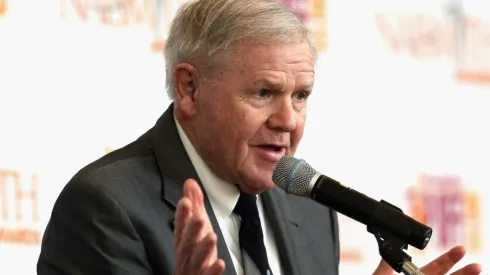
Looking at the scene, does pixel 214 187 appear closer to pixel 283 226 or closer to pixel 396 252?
pixel 283 226

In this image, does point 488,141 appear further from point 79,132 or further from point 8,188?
point 8,188

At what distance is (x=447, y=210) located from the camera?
130 inches

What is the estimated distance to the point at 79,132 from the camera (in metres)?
3.00

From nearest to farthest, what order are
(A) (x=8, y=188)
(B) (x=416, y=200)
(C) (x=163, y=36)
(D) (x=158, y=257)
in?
(D) (x=158, y=257) → (A) (x=8, y=188) → (C) (x=163, y=36) → (B) (x=416, y=200)

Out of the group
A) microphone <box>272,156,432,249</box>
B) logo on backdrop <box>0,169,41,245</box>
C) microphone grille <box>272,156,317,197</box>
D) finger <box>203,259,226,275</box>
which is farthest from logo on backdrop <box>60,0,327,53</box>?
finger <box>203,259,226,275</box>

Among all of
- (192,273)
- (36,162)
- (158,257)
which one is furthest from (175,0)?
(192,273)

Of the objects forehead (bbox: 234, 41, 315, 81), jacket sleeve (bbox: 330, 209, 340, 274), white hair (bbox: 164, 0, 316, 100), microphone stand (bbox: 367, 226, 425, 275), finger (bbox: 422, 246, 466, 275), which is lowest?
jacket sleeve (bbox: 330, 209, 340, 274)

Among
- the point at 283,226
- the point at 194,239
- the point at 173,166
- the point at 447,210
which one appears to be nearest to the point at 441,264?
the point at 283,226

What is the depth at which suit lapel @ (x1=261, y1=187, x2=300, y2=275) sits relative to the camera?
2.43 m

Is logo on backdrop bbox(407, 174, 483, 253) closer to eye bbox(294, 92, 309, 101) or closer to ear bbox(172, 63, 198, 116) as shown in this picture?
eye bbox(294, 92, 309, 101)

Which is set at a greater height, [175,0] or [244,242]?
[175,0]

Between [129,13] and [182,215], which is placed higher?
[129,13]

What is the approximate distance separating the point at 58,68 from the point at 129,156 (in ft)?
2.63

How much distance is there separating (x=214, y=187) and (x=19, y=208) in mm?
843
